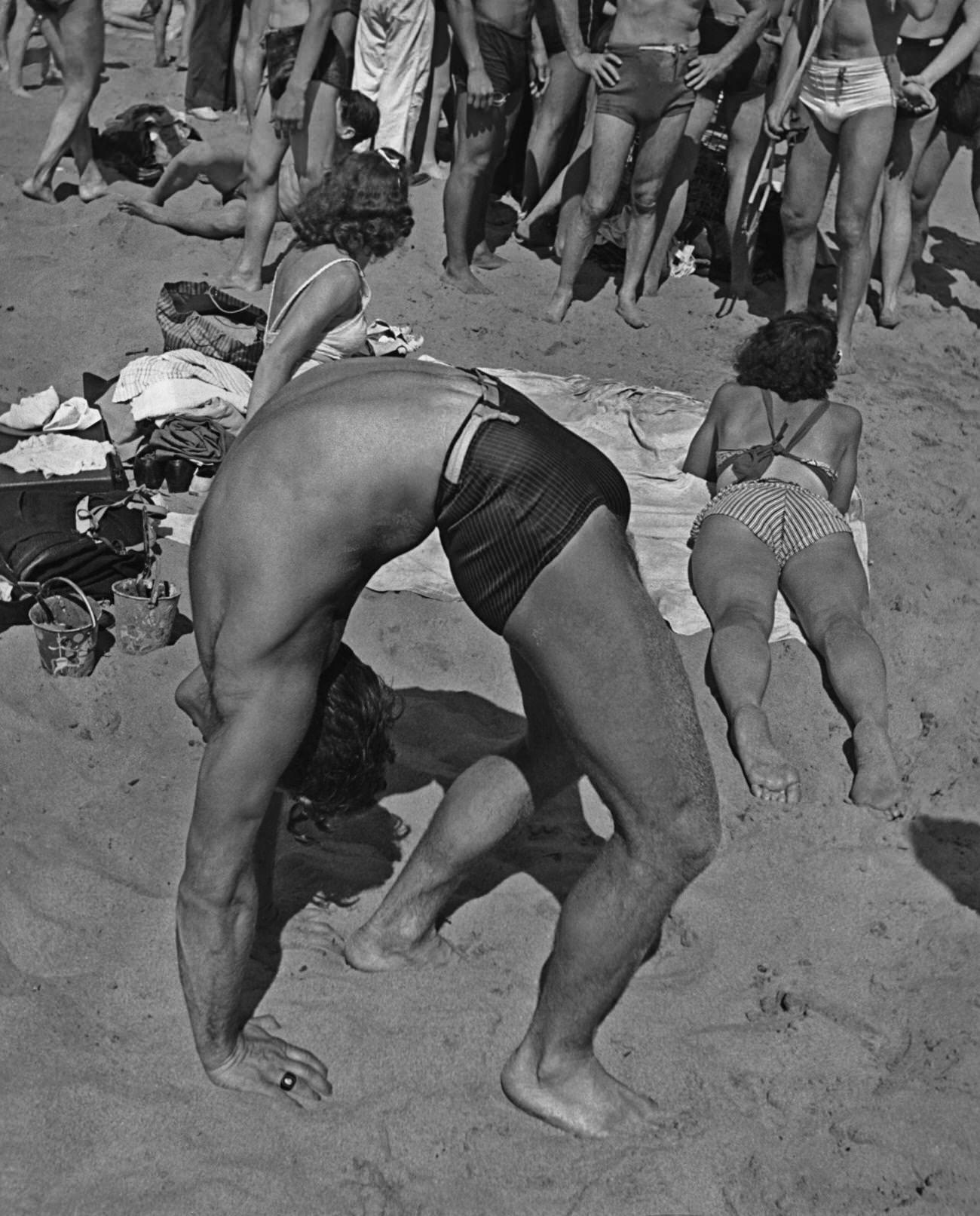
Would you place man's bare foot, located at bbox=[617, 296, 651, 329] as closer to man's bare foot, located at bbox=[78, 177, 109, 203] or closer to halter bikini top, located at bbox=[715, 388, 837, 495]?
halter bikini top, located at bbox=[715, 388, 837, 495]

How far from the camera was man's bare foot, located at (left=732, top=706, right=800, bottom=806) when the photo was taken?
4211mm

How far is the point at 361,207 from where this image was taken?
4418 millimetres

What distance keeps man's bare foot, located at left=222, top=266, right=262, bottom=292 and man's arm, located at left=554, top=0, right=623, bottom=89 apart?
2010mm

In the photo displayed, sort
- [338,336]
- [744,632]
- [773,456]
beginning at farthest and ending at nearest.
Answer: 1. [773,456]
2. [338,336]
3. [744,632]

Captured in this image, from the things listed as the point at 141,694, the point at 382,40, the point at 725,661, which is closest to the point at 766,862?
the point at 725,661

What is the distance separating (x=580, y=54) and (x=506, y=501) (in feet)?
17.3

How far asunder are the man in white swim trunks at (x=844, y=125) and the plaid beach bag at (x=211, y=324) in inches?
111

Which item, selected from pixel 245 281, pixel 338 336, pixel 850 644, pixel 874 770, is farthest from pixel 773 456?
pixel 245 281

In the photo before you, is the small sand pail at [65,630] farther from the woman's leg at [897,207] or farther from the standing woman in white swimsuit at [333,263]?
the woman's leg at [897,207]

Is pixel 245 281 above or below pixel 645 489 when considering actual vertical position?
below

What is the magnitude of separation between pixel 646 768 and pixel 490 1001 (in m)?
1.03

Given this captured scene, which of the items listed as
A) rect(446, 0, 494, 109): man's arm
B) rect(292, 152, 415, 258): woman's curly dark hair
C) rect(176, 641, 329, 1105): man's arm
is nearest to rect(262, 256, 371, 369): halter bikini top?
rect(292, 152, 415, 258): woman's curly dark hair

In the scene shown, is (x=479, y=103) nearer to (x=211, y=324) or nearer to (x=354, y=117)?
(x=354, y=117)

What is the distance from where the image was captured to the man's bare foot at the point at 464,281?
747 centimetres
